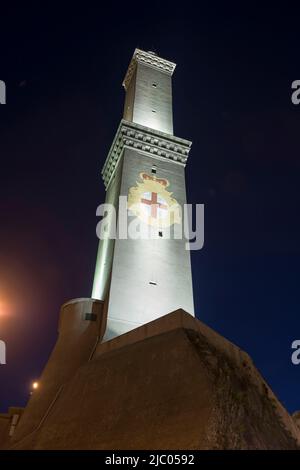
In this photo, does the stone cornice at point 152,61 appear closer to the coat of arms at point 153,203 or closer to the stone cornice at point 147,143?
the stone cornice at point 147,143

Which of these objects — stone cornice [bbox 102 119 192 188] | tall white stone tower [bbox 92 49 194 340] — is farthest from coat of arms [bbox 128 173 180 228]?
stone cornice [bbox 102 119 192 188]

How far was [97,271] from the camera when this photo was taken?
23531mm

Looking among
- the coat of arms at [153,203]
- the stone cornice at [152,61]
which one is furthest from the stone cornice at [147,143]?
the stone cornice at [152,61]

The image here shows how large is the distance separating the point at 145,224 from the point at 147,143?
21.8 feet

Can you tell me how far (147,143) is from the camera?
1068 inches

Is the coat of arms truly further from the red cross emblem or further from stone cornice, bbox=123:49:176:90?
stone cornice, bbox=123:49:176:90

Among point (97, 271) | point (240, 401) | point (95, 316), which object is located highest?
point (97, 271)

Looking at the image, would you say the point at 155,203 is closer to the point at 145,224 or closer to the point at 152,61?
the point at 145,224

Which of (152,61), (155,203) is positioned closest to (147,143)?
(155,203)

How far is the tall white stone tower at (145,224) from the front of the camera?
2016cm

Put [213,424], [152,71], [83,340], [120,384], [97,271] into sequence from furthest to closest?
1. [152,71]
2. [97,271]
3. [83,340]
4. [120,384]
5. [213,424]

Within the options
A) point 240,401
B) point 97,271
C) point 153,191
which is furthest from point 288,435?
point 153,191

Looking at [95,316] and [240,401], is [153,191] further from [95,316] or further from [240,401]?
[240,401]
